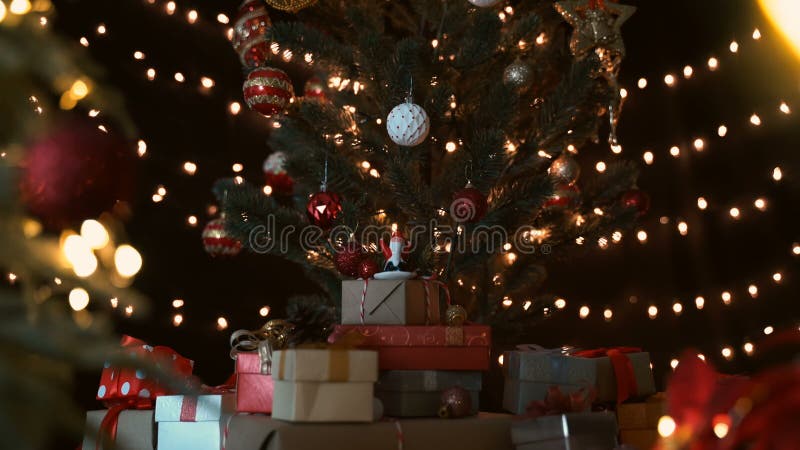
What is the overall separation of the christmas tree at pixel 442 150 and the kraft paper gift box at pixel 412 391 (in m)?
0.31

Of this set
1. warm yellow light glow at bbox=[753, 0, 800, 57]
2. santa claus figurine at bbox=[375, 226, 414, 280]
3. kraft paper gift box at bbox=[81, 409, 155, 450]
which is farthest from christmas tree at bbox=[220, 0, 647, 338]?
warm yellow light glow at bbox=[753, 0, 800, 57]

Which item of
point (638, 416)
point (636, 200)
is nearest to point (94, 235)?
point (638, 416)

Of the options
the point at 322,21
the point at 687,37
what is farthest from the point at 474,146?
the point at 687,37

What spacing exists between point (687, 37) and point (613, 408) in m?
1.93

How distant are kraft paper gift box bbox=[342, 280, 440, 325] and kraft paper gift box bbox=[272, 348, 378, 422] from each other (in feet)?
0.69

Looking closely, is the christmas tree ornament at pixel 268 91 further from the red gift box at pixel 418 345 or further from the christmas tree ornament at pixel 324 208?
the red gift box at pixel 418 345

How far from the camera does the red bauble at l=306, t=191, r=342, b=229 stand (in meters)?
1.78

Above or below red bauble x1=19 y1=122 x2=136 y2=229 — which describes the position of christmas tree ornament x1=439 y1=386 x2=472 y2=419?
below

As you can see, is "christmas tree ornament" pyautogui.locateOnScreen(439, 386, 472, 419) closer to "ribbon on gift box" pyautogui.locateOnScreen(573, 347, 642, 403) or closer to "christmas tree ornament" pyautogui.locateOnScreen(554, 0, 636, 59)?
"ribbon on gift box" pyautogui.locateOnScreen(573, 347, 642, 403)

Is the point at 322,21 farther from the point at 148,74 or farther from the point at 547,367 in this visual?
the point at 547,367

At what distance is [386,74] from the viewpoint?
180 cm

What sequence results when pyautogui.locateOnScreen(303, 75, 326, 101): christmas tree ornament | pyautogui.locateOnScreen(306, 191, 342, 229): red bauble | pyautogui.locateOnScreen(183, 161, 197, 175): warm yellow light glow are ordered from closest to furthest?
pyautogui.locateOnScreen(306, 191, 342, 229): red bauble < pyautogui.locateOnScreen(303, 75, 326, 101): christmas tree ornament < pyautogui.locateOnScreen(183, 161, 197, 175): warm yellow light glow

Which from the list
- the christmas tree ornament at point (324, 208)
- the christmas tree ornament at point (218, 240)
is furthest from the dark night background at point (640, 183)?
the christmas tree ornament at point (324, 208)

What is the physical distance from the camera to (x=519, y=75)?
1.94 metres
